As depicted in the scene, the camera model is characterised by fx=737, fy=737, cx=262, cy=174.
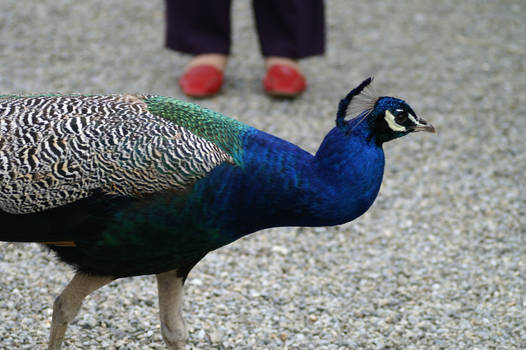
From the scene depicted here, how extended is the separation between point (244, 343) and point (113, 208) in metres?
0.97

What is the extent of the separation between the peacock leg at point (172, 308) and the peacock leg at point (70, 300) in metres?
0.22

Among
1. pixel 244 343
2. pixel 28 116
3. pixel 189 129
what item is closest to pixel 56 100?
pixel 28 116

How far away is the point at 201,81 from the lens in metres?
4.88

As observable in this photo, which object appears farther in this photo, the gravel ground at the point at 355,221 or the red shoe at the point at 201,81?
the red shoe at the point at 201,81

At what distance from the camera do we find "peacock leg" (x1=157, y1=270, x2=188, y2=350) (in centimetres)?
235

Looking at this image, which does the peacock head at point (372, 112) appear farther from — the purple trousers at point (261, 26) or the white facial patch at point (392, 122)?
the purple trousers at point (261, 26)

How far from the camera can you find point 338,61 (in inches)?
232

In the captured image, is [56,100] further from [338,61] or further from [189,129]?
[338,61]

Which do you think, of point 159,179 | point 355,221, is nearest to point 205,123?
point 159,179

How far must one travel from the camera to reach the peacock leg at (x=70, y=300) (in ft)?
7.25

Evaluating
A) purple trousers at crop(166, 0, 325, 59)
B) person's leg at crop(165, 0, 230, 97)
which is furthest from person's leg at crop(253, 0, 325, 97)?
person's leg at crop(165, 0, 230, 97)

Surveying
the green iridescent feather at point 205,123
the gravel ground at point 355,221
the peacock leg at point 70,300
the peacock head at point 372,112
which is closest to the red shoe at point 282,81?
the gravel ground at point 355,221

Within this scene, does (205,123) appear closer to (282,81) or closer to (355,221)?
(355,221)

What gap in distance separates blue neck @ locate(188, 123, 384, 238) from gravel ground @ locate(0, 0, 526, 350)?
81 cm
